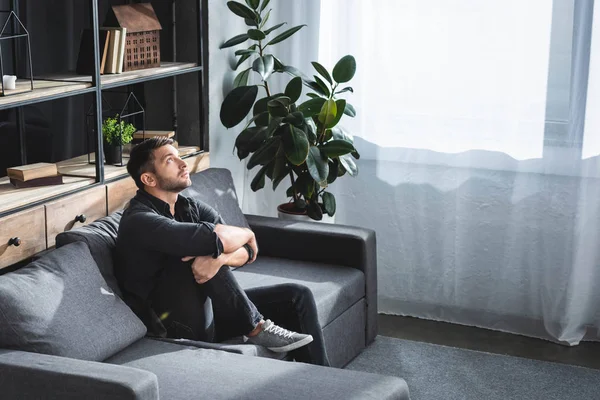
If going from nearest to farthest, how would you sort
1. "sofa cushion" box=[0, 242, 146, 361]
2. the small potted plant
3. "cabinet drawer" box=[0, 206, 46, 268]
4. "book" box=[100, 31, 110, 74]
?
"sofa cushion" box=[0, 242, 146, 361] < "cabinet drawer" box=[0, 206, 46, 268] < "book" box=[100, 31, 110, 74] < the small potted plant

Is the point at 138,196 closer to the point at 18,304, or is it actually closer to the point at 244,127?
the point at 18,304

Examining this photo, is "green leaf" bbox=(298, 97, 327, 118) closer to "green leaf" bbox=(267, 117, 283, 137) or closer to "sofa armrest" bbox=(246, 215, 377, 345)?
"green leaf" bbox=(267, 117, 283, 137)

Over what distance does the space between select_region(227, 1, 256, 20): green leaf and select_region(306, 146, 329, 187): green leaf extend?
0.75m

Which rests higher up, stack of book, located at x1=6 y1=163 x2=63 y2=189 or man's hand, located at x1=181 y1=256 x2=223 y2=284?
stack of book, located at x1=6 y1=163 x2=63 y2=189

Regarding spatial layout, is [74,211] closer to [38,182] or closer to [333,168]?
→ [38,182]

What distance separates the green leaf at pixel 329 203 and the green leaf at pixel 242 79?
705 mm

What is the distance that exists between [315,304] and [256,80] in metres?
1.71

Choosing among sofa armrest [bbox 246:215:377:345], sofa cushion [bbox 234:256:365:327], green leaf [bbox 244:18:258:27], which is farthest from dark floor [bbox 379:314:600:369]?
green leaf [bbox 244:18:258:27]

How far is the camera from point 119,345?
9.82 feet

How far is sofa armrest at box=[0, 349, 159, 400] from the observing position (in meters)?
2.43

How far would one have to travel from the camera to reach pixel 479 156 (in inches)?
177

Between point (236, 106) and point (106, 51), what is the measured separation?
89cm

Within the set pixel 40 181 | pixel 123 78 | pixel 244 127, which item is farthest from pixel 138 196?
pixel 244 127

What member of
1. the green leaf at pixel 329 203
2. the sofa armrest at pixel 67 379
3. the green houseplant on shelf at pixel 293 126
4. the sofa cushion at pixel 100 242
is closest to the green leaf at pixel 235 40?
the green houseplant on shelf at pixel 293 126
